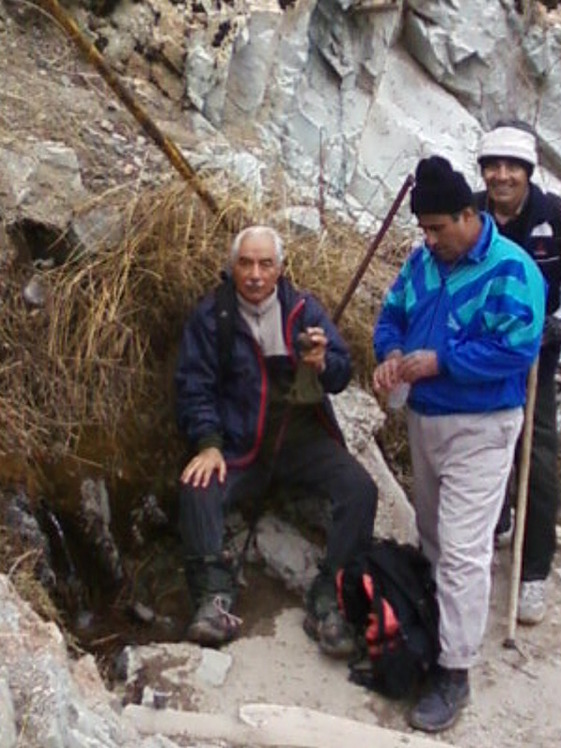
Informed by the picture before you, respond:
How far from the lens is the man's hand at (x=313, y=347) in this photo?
5.28 meters

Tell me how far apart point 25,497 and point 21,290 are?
3.13ft

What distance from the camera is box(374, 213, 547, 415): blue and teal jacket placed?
4676 millimetres

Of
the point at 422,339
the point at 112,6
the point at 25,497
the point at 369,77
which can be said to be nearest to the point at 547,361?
the point at 422,339

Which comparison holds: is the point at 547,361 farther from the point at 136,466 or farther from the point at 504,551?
the point at 136,466

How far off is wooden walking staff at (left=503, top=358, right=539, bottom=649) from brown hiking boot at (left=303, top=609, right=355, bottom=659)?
711 mm

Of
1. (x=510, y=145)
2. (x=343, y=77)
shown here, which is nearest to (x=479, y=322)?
(x=510, y=145)

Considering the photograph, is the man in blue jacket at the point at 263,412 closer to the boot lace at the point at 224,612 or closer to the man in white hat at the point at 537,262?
the boot lace at the point at 224,612

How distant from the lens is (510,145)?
507 cm

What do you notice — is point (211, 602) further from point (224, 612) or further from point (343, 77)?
point (343, 77)

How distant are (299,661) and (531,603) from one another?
3.54 feet

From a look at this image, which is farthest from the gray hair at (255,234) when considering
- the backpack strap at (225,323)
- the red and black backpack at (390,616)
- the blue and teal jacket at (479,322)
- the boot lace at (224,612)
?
the boot lace at (224,612)

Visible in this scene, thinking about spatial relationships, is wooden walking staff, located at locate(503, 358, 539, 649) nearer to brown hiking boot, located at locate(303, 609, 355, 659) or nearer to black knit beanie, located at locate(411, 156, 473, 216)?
brown hiking boot, located at locate(303, 609, 355, 659)

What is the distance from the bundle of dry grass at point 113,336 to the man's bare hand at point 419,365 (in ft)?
4.67

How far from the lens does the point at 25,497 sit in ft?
17.4
